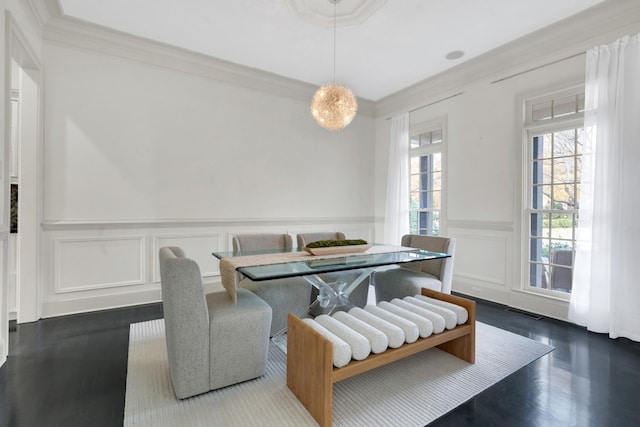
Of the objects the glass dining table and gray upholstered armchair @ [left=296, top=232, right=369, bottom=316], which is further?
gray upholstered armchair @ [left=296, top=232, right=369, bottom=316]

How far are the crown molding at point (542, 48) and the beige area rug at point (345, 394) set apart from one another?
9.85ft

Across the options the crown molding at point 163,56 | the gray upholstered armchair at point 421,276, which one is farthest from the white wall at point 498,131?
the crown molding at point 163,56

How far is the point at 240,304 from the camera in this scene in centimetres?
216

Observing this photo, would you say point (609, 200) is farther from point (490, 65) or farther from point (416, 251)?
point (490, 65)

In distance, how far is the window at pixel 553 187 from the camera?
3.36 metres

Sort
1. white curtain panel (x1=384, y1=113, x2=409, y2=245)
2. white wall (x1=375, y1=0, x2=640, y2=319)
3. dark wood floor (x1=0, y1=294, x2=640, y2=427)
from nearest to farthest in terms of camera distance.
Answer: dark wood floor (x1=0, y1=294, x2=640, y2=427) → white wall (x1=375, y1=0, x2=640, y2=319) → white curtain panel (x1=384, y1=113, x2=409, y2=245)

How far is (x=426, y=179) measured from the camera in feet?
16.4

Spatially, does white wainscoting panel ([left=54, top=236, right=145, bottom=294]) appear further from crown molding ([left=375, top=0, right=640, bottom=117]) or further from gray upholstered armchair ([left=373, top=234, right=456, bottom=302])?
crown molding ([left=375, top=0, right=640, bottom=117])

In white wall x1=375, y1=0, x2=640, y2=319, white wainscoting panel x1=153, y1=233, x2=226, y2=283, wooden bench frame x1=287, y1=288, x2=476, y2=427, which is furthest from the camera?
white wainscoting panel x1=153, y1=233, x2=226, y2=283

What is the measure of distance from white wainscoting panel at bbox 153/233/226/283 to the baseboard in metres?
0.22

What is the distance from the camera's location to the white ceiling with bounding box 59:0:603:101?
298 centimetres

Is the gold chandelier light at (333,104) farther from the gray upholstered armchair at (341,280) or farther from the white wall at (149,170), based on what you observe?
the white wall at (149,170)

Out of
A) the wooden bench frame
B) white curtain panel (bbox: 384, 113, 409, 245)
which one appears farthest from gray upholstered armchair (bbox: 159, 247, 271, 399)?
white curtain panel (bbox: 384, 113, 409, 245)

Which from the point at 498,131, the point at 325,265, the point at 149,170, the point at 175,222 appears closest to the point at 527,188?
the point at 498,131
